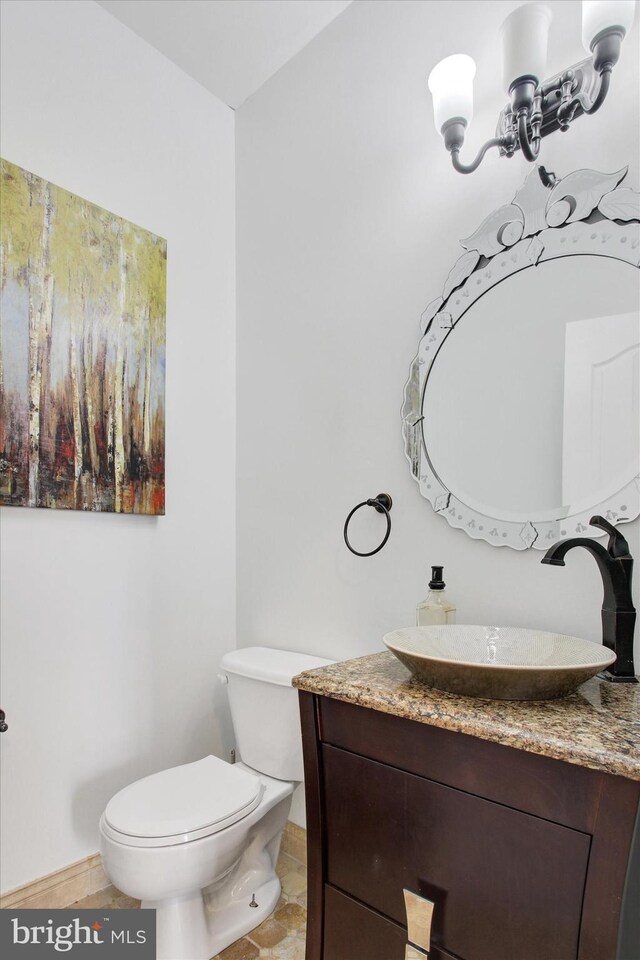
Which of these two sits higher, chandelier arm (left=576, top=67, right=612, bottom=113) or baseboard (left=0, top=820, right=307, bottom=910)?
chandelier arm (left=576, top=67, right=612, bottom=113)

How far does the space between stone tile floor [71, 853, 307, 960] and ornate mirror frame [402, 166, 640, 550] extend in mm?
1212

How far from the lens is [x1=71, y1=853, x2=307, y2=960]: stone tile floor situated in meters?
1.52

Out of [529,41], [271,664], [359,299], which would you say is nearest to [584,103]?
[529,41]

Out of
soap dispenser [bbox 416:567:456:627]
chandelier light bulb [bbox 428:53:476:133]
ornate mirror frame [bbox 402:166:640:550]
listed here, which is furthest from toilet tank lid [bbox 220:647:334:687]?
chandelier light bulb [bbox 428:53:476:133]

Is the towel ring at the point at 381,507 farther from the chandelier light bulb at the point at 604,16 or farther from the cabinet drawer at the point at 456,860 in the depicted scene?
the chandelier light bulb at the point at 604,16

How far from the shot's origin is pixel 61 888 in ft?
5.43

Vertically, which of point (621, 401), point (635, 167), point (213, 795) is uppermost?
point (635, 167)

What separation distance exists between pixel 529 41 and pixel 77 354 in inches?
55.8

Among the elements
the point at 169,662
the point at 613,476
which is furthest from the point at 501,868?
the point at 169,662

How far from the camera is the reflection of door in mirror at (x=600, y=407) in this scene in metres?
1.21

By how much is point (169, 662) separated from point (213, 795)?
590mm

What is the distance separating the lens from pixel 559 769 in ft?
2.65

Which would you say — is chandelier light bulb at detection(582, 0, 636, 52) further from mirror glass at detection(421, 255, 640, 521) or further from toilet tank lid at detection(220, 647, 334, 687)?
toilet tank lid at detection(220, 647, 334, 687)

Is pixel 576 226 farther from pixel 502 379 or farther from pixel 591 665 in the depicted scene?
pixel 591 665
